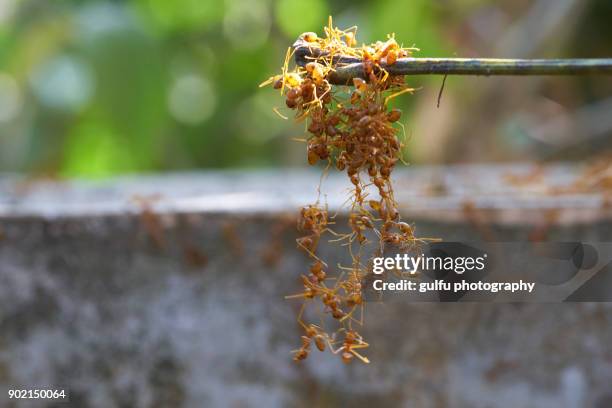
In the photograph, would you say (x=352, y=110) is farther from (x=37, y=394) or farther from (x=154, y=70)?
(x=154, y=70)

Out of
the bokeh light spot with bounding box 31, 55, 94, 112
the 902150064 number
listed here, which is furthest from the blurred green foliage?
the 902150064 number

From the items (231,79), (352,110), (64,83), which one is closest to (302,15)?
(64,83)

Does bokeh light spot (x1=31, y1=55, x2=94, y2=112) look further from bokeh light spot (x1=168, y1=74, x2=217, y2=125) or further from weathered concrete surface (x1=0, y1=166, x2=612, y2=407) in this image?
weathered concrete surface (x1=0, y1=166, x2=612, y2=407)

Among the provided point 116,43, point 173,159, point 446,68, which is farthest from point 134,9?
point 446,68

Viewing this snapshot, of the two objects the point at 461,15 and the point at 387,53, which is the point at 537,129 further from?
the point at 387,53

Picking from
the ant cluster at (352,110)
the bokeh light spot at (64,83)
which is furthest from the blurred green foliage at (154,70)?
the ant cluster at (352,110)

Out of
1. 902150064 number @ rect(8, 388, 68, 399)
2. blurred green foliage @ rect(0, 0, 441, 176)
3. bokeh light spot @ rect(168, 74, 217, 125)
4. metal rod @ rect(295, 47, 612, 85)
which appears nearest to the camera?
metal rod @ rect(295, 47, 612, 85)
